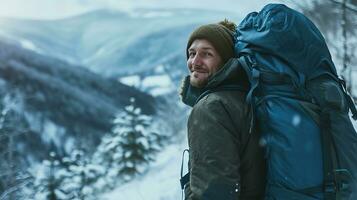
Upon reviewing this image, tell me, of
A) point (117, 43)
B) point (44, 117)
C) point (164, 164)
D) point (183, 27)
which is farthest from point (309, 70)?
point (117, 43)

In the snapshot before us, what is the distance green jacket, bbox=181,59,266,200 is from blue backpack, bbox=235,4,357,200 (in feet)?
0.21

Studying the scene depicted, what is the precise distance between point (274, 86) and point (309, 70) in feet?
0.57

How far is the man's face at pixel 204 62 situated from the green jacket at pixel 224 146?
0.10m

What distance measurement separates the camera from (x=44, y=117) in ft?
249

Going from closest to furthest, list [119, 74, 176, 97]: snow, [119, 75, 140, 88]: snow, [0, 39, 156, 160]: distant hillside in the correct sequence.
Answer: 1. [0, 39, 156, 160]: distant hillside
2. [119, 74, 176, 97]: snow
3. [119, 75, 140, 88]: snow

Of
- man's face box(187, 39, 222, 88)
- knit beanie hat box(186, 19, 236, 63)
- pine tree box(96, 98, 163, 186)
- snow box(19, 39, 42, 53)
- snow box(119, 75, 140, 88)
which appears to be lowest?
snow box(119, 75, 140, 88)

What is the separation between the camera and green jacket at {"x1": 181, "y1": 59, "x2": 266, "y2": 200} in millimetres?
2094

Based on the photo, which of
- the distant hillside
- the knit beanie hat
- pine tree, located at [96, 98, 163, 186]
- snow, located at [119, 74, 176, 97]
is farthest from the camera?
snow, located at [119, 74, 176, 97]

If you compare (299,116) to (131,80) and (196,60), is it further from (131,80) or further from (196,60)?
(131,80)

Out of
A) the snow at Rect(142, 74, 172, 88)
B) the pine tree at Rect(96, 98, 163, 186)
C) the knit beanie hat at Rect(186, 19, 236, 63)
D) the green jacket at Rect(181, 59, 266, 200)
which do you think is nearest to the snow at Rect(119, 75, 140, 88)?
the snow at Rect(142, 74, 172, 88)

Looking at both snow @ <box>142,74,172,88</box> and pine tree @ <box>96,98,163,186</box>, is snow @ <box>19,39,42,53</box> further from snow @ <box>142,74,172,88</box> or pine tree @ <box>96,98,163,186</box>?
pine tree @ <box>96,98,163,186</box>

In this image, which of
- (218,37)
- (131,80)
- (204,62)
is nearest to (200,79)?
(204,62)

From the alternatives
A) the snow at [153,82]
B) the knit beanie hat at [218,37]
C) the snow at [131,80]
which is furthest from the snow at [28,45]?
the knit beanie hat at [218,37]

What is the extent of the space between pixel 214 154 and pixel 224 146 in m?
0.05
